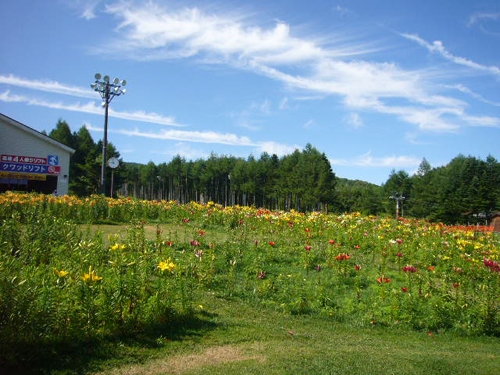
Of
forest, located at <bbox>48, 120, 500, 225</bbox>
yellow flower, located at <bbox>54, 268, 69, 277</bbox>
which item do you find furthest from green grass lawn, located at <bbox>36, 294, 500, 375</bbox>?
forest, located at <bbox>48, 120, 500, 225</bbox>

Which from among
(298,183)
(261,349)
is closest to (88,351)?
(261,349)

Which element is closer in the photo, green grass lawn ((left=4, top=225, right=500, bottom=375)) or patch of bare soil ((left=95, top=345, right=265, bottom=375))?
patch of bare soil ((left=95, top=345, right=265, bottom=375))

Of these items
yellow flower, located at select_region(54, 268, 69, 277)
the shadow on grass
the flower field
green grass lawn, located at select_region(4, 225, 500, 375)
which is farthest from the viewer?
yellow flower, located at select_region(54, 268, 69, 277)

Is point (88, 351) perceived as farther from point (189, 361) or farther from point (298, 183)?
point (298, 183)

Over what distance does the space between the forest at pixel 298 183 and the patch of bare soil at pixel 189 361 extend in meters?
40.0

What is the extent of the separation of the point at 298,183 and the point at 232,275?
5502 cm

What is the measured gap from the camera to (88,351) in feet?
12.9

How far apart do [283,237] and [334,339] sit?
5190mm

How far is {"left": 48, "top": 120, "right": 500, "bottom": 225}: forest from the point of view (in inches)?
2069

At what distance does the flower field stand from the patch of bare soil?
0.68 meters

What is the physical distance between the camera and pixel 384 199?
7725 centimetres

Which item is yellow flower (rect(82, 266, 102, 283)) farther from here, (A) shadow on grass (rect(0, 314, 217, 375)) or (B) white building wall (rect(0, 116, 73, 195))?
(B) white building wall (rect(0, 116, 73, 195))

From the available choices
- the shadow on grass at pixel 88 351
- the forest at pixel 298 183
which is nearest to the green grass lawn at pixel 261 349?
the shadow on grass at pixel 88 351

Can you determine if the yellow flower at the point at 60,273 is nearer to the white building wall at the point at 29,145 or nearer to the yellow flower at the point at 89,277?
the yellow flower at the point at 89,277
